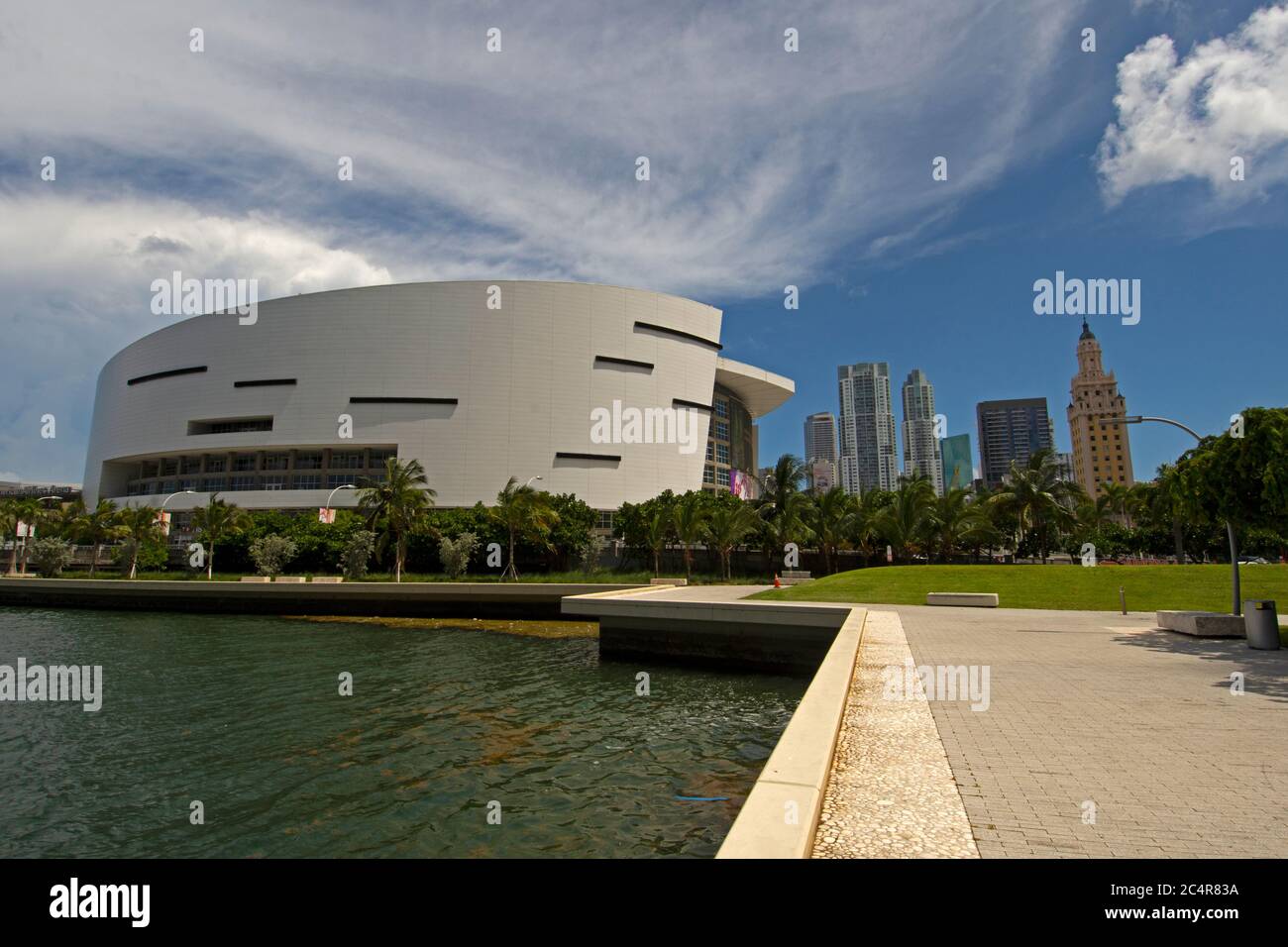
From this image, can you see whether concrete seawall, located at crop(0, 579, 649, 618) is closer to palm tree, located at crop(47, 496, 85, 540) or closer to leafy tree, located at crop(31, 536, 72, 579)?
leafy tree, located at crop(31, 536, 72, 579)

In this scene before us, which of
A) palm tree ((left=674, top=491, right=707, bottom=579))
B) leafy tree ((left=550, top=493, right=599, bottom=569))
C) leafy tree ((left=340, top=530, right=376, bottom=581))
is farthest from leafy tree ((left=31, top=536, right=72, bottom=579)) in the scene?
palm tree ((left=674, top=491, right=707, bottom=579))

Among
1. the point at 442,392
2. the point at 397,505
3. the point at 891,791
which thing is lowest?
the point at 891,791

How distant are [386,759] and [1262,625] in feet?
54.7

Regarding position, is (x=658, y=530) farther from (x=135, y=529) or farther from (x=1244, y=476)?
(x=135, y=529)

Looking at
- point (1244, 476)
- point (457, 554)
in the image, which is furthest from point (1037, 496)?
point (457, 554)

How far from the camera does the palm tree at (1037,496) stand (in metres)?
46.0

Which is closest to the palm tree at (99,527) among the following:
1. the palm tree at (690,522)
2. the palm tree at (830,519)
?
the palm tree at (690,522)

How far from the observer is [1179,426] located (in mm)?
16547

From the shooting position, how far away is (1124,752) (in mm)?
6406

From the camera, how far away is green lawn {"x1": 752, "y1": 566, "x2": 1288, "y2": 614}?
23.0 m

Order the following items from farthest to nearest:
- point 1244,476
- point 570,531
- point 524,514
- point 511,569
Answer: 1. point 570,531
2. point 524,514
3. point 511,569
4. point 1244,476

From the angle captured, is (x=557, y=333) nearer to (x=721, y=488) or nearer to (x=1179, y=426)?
(x=721, y=488)
